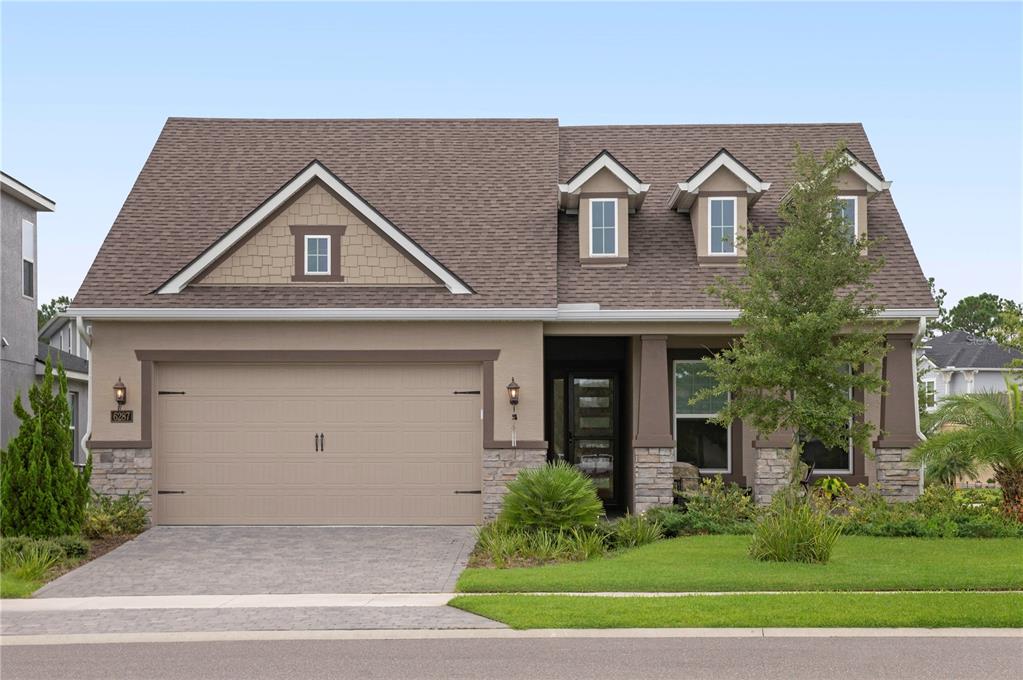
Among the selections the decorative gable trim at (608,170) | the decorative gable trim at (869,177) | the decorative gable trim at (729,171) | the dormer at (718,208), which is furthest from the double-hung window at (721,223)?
the decorative gable trim at (869,177)

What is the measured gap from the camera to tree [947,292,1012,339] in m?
65.4

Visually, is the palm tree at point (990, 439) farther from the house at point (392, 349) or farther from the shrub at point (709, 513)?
the shrub at point (709, 513)

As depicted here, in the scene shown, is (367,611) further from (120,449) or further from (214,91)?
(214,91)

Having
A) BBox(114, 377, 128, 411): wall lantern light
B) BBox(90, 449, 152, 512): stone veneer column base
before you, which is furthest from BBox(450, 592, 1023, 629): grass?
BBox(114, 377, 128, 411): wall lantern light

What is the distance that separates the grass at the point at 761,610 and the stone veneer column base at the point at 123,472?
25.9 feet

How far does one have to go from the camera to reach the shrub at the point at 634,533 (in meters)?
14.6

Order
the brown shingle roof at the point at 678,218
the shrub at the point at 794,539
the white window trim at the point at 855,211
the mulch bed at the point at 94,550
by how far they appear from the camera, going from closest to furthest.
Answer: the shrub at the point at 794,539 → the mulch bed at the point at 94,550 → the brown shingle roof at the point at 678,218 → the white window trim at the point at 855,211

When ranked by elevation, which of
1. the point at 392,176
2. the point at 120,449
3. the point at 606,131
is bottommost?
the point at 120,449

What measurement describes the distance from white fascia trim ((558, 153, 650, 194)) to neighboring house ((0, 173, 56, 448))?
11370 mm

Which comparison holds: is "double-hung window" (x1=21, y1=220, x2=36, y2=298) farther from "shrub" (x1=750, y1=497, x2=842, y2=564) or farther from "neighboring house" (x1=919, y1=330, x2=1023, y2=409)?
"neighboring house" (x1=919, y1=330, x2=1023, y2=409)

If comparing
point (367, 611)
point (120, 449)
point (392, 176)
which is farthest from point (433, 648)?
point (392, 176)

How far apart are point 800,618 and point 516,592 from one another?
312cm

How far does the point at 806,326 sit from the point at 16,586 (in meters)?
10.0

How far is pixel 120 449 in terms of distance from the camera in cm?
1680
